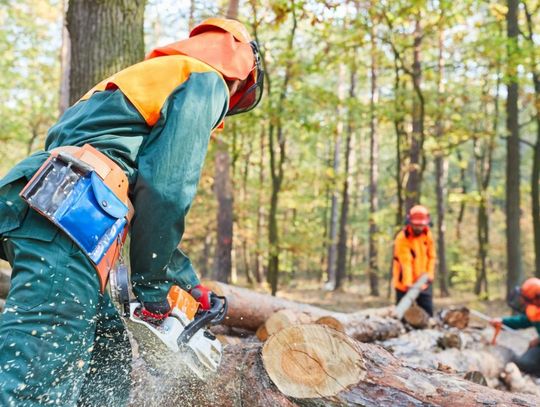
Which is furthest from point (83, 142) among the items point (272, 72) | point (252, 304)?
point (272, 72)

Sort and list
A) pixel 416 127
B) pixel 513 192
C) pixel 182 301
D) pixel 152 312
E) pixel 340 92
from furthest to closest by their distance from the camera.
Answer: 1. pixel 340 92
2. pixel 416 127
3. pixel 513 192
4. pixel 182 301
5. pixel 152 312

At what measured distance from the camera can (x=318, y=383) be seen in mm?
2117

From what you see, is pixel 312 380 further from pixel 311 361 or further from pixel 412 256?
pixel 412 256

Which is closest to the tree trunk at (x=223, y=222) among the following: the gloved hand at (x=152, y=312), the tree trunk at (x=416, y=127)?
the tree trunk at (x=416, y=127)

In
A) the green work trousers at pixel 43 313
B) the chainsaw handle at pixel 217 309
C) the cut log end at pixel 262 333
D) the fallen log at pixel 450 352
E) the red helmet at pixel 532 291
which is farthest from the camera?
the red helmet at pixel 532 291

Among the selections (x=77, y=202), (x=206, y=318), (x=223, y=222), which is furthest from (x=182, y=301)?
(x=223, y=222)

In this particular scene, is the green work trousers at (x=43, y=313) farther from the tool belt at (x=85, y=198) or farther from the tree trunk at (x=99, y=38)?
the tree trunk at (x=99, y=38)

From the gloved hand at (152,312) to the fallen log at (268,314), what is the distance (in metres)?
1.99

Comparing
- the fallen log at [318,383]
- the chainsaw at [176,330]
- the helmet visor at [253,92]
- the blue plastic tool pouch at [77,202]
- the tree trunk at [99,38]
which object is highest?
the tree trunk at [99,38]

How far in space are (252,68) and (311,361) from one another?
139 cm

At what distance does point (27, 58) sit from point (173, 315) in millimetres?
18560

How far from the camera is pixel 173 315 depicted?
200cm

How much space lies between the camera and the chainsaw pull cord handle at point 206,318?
1.98 metres

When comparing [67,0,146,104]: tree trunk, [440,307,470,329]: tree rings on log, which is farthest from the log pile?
[440,307,470,329]: tree rings on log
